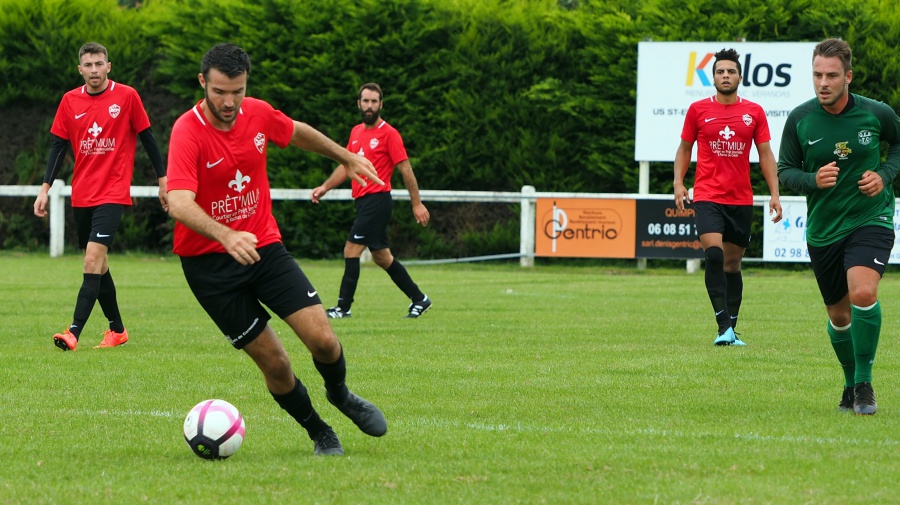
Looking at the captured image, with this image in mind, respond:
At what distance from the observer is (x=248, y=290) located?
5.84m

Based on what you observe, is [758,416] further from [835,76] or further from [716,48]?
[716,48]

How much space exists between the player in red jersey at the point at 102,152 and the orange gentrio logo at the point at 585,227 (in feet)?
36.9

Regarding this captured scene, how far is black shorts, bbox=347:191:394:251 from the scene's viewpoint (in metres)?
12.7

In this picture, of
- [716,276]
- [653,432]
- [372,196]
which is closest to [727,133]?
[716,276]

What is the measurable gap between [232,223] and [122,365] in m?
3.48

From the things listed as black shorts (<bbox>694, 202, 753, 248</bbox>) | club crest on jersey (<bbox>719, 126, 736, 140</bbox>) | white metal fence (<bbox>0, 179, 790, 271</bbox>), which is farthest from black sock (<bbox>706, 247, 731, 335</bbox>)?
white metal fence (<bbox>0, 179, 790, 271</bbox>)

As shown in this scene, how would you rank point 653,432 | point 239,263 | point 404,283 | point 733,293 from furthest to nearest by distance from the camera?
point 404,283 → point 733,293 → point 653,432 → point 239,263

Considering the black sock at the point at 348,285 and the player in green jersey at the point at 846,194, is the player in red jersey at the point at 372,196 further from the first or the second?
the player in green jersey at the point at 846,194

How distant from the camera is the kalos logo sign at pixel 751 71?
2016 centimetres

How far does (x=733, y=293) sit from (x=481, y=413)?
4.59 m

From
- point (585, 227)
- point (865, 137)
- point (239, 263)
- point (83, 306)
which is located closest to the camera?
point (239, 263)

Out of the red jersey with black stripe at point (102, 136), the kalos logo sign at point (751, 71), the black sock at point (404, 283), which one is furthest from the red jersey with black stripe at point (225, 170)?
the kalos logo sign at point (751, 71)

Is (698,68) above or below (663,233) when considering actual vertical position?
above

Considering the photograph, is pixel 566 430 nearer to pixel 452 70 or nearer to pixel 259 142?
pixel 259 142
